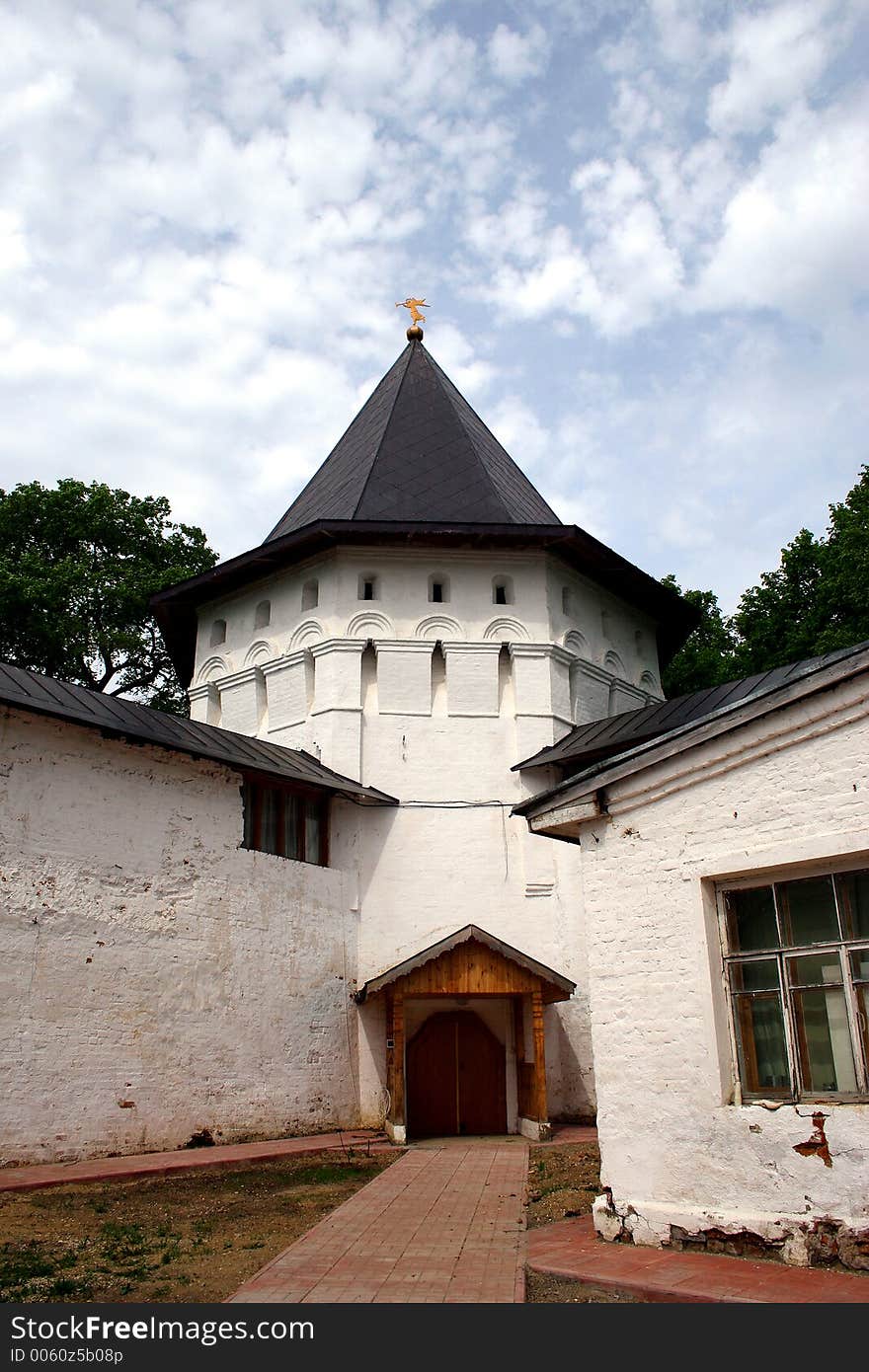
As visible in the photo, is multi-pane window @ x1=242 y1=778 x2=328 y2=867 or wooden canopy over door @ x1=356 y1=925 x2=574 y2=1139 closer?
wooden canopy over door @ x1=356 y1=925 x2=574 y2=1139

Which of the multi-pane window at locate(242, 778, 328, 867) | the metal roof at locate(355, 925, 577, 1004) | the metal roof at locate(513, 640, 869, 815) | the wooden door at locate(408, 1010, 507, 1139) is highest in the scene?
the multi-pane window at locate(242, 778, 328, 867)

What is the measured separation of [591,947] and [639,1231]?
150 cm

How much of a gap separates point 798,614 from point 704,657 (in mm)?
2597

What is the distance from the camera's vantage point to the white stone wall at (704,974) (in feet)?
17.1

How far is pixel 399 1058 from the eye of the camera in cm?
1139

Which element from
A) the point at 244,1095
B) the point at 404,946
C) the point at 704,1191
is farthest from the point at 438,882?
the point at 704,1191

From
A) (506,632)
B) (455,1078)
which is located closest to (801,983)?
(455,1078)

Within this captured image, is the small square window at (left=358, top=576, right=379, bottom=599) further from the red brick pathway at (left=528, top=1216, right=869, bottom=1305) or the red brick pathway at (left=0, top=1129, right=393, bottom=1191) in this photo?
the red brick pathway at (left=528, top=1216, right=869, bottom=1305)

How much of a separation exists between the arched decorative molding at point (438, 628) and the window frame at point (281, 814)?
2692 mm

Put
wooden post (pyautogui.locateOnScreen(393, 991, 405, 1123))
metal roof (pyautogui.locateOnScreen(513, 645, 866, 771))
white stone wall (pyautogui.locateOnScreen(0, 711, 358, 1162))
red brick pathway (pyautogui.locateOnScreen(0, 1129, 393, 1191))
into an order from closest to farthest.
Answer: red brick pathway (pyautogui.locateOnScreen(0, 1129, 393, 1191)) → white stone wall (pyautogui.locateOnScreen(0, 711, 358, 1162)) → wooden post (pyautogui.locateOnScreen(393, 991, 405, 1123)) → metal roof (pyautogui.locateOnScreen(513, 645, 866, 771))

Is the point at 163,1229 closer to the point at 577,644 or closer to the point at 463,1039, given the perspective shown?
the point at 463,1039

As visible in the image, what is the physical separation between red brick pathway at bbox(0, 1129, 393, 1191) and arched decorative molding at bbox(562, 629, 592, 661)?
6.82 metres

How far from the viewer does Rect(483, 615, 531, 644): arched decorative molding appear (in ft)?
48.0

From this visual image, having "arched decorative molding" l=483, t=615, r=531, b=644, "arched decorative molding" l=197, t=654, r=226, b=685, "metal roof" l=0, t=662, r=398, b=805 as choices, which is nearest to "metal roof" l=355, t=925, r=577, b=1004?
"metal roof" l=0, t=662, r=398, b=805
